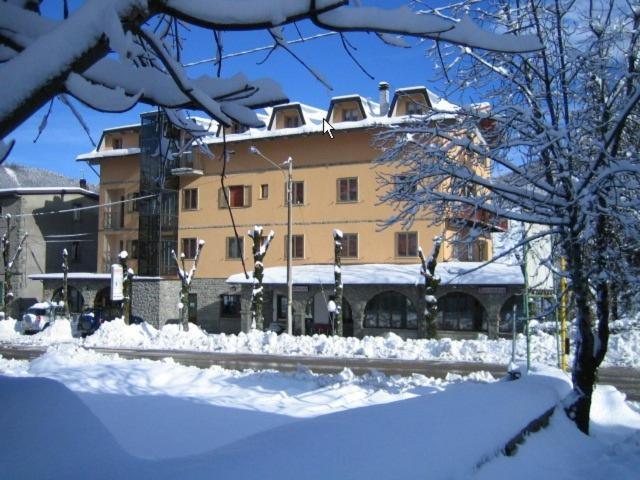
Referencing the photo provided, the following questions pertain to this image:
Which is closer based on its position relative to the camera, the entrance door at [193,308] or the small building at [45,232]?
the entrance door at [193,308]

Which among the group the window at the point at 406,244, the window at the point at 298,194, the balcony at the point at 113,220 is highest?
the window at the point at 298,194

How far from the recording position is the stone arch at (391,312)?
32.8 meters

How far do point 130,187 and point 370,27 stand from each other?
42405mm

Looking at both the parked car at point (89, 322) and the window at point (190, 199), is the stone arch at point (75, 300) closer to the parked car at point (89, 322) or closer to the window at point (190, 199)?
the window at point (190, 199)

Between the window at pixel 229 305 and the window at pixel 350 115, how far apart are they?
41.2ft

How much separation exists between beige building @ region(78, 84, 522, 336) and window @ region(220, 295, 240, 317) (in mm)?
67

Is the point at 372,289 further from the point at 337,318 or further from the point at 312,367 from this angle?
the point at 312,367

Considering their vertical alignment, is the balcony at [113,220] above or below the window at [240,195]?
below

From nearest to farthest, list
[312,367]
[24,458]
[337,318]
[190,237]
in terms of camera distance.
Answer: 1. [24,458]
2. [312,367]
3. [337,318]
4. [190,237]

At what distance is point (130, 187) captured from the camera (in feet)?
143

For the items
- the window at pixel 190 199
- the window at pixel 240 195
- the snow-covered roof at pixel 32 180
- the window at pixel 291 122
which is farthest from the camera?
the snow-covered roof at pixel 32 180

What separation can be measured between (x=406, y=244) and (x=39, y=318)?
2084 centimetres

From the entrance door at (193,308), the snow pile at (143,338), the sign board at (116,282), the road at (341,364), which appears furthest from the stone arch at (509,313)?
the entrance door at (193,308)

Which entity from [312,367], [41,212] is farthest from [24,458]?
[41,212]
